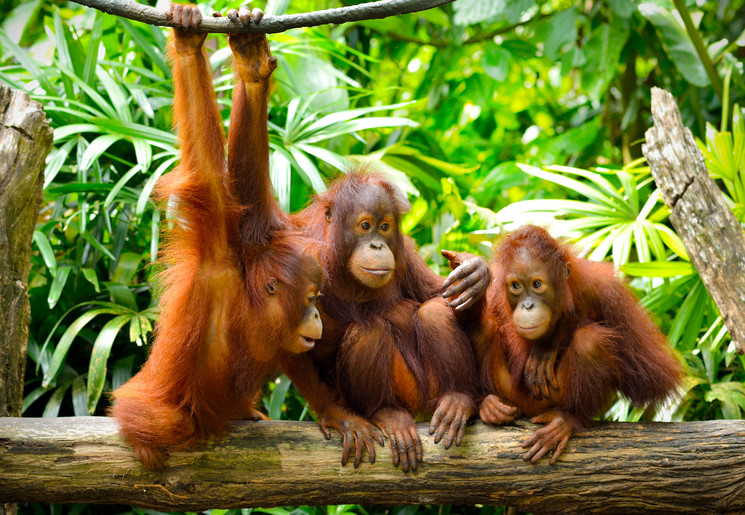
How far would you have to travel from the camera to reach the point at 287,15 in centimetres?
204

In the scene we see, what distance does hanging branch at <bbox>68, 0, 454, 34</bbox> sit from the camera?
1.90 meters

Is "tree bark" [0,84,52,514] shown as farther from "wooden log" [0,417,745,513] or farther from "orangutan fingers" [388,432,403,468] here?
"orangutan fingers" [388,432,403,468]

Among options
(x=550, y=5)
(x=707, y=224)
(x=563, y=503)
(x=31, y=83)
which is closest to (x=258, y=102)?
(x=563, y=503)

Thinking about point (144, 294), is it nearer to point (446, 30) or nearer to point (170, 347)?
point (170, 347)

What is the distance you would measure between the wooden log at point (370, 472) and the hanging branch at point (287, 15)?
1408mm

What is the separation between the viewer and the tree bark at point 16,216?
2.78 meters

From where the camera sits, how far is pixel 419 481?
2.56 metres

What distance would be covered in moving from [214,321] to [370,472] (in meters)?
0.77

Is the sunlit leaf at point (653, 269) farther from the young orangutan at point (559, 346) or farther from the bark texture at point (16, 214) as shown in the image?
the bark texture at point (16, 214)

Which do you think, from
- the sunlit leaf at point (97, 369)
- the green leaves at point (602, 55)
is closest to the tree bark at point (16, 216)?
the sunlit leaf at point (97, 369)

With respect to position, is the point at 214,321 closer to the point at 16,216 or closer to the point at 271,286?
the point at 271,286

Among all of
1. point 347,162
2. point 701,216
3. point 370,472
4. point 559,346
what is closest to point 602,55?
point 701,216

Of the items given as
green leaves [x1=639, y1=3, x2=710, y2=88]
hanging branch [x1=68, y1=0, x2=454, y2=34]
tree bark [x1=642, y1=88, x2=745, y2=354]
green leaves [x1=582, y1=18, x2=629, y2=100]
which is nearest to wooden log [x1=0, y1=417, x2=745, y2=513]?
tree bark [x1=642, y1=88, x2=745, y2=354]

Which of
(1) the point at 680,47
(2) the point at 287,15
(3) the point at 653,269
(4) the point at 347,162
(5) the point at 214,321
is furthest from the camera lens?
(1) the point at 680,47
